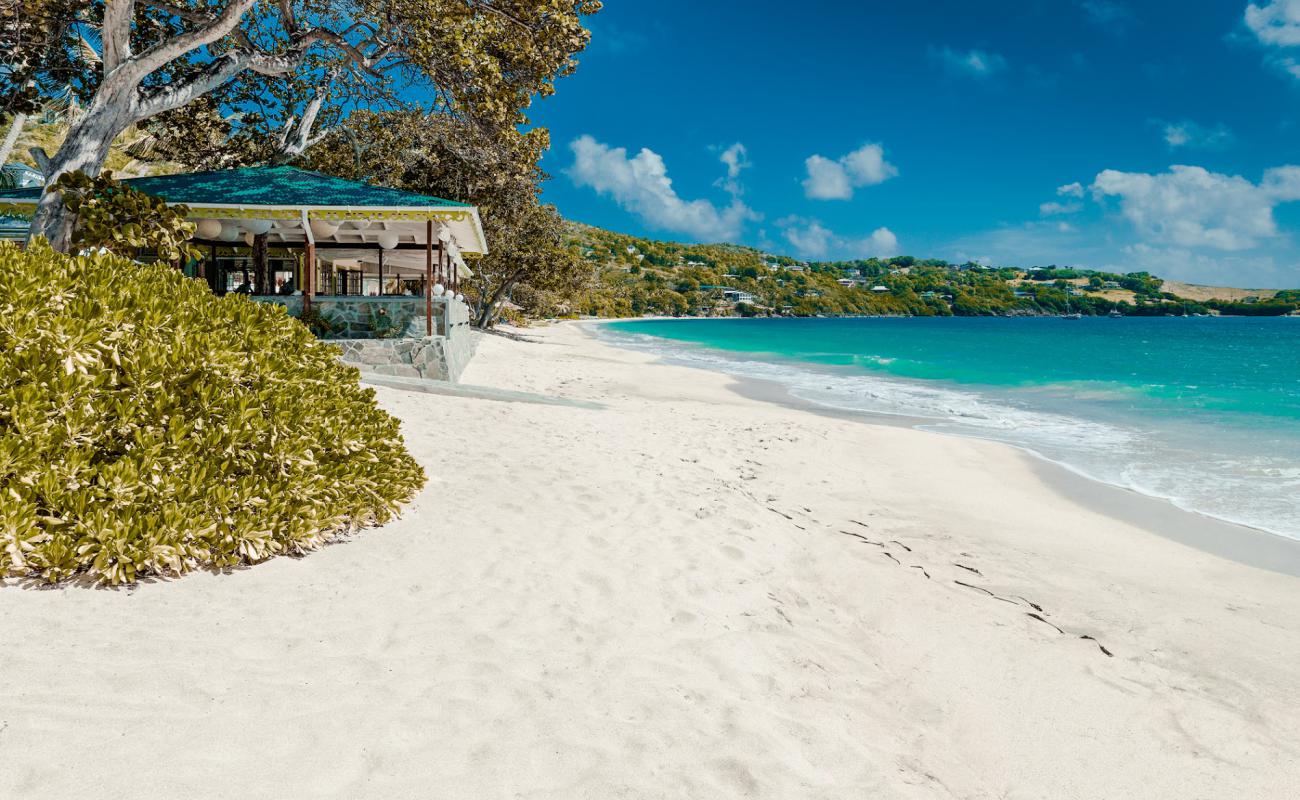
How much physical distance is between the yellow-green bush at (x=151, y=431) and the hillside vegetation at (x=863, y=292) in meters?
135

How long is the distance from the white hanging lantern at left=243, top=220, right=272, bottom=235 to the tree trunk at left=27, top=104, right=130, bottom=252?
2.94m

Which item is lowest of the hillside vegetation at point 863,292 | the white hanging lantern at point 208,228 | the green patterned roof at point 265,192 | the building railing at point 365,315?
the building railing at point 365,315

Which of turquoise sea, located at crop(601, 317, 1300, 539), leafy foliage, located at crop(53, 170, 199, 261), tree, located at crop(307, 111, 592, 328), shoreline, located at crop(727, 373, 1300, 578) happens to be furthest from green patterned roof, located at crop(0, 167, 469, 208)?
turquoise sea, located at crop(601, 317, 1300, 539)

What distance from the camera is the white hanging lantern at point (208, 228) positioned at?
41.1 feet

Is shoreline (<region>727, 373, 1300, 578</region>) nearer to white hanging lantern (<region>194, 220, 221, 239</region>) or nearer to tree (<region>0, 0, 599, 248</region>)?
tree (<region>0, 0, 599, 248</region>)

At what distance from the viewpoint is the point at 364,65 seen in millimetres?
12383

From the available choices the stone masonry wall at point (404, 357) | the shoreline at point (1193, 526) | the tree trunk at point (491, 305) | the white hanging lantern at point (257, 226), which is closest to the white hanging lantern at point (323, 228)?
the white hanging lantern at point (257, 226)

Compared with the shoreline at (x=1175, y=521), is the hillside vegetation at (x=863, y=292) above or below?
above

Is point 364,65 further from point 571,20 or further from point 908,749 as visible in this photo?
point 908,749

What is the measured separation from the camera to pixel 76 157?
30.2 feet

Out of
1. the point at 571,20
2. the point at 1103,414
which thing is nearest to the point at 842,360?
the point at 1103,414

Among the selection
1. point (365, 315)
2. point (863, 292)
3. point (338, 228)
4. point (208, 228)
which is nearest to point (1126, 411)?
point (365, 315)

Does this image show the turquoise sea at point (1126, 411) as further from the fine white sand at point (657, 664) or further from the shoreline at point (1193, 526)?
the fine white sand at point (657, 664)

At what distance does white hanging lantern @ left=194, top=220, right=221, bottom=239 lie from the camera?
12.5m
